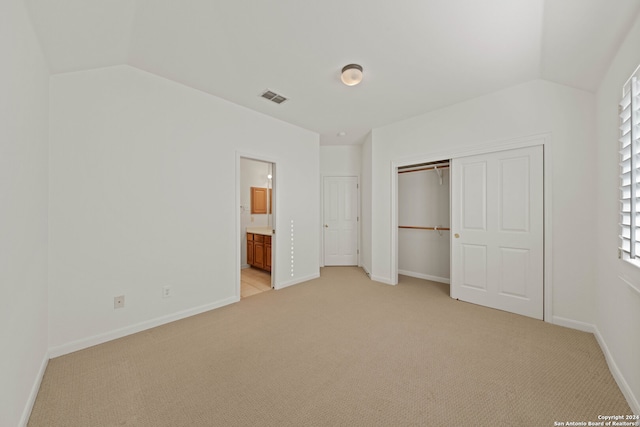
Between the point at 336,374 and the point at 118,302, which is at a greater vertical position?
the point at 118,302

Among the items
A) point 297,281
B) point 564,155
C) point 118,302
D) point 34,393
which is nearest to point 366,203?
point 297,281

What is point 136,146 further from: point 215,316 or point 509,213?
point 509,213

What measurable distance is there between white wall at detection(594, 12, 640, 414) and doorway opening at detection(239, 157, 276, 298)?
3770 millimetres

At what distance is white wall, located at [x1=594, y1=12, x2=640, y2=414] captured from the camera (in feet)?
5.06

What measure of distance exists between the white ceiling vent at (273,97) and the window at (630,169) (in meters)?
3.06

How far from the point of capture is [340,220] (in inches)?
219

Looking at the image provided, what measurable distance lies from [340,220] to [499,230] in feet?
10.0

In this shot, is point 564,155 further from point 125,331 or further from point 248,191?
point 248,191

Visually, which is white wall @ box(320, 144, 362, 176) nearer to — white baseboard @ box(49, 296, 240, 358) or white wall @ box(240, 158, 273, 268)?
white wall @ box(240, 158, 273, 268)

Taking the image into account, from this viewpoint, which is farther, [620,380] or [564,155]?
[564,155]

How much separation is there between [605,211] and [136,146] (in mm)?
4420

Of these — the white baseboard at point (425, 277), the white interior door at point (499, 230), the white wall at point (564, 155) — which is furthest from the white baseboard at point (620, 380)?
the white baseboard at point (425, 277)

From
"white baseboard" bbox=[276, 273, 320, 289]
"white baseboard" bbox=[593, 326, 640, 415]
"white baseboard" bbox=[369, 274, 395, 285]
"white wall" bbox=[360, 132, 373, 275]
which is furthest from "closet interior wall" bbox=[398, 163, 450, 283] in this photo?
"white baseboard" bbox=[593, 326, 640, 415]

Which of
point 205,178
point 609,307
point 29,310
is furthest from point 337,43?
point 609,307
